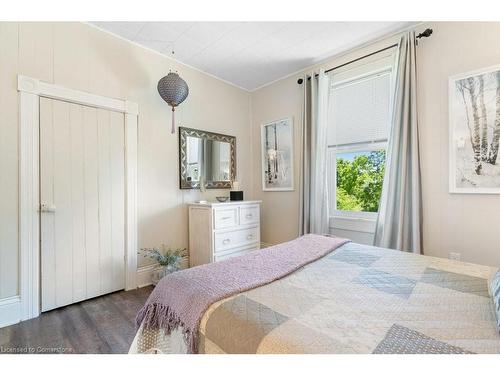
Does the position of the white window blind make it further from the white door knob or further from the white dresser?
the white door knob

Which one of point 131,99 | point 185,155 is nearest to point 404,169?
point 185,155

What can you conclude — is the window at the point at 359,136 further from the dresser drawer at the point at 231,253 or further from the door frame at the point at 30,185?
the door frame at the point at 30,185

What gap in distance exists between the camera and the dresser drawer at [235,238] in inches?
106

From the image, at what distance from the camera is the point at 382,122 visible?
2.47m

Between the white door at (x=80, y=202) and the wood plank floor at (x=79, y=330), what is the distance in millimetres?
165

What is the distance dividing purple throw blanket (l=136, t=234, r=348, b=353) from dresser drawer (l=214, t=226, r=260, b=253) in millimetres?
1272

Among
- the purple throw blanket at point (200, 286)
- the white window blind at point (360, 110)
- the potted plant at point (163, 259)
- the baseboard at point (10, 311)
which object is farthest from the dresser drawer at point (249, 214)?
the baseboard at point (10, 311)

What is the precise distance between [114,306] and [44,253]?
0.73 meters

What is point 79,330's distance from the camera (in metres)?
1.74

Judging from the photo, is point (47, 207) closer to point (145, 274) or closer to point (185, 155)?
point (145, 274)

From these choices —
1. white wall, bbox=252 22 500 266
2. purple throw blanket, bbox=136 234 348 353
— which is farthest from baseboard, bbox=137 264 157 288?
white wall, bbox=252 22 500 266

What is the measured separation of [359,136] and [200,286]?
2.35 meters

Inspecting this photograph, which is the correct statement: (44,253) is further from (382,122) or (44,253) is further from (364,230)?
(382,122)
